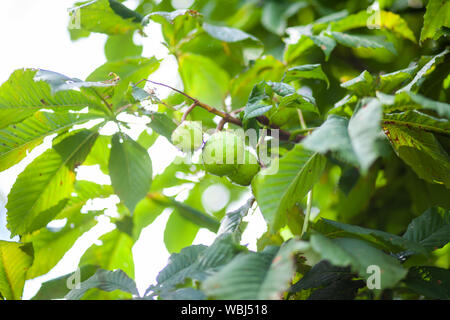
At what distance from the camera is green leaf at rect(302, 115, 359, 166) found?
46 centimetres

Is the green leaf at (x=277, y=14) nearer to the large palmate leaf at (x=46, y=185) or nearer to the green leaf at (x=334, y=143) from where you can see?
the large palmate leaf at (x=46, y=185)

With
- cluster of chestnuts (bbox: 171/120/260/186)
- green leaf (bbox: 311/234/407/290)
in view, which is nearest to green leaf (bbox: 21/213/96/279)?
cluster of chestnuts (bbox: 171/120/260/186)

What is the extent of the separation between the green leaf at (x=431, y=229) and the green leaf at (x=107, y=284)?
526mm

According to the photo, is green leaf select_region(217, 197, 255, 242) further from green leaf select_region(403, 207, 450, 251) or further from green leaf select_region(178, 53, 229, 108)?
green leaf select_region(178, 53, 229, 108)

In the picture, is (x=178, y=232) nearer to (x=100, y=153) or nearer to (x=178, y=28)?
(x=100, y=153)

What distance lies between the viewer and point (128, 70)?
1.03 metres

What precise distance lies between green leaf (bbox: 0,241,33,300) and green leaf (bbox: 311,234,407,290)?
2.19 feet

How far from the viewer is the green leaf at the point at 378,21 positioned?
1103mm

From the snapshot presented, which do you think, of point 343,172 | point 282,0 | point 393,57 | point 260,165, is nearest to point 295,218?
point 260,165

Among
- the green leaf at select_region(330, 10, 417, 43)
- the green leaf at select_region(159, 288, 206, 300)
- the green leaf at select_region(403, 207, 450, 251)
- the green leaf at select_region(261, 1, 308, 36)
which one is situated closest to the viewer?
the green leaf at select_region(159, 288, 206, 300)

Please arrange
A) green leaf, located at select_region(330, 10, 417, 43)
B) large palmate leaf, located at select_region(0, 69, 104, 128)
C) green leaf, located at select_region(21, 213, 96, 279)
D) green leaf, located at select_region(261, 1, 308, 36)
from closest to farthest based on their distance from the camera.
A: 1. large palmate leaf, located at select_region(0, 69, 104, 128)
2. green leaf, located at select_region(21, 213, 96, 279)
3. green leaf, located at select_region(330, 10, 417, 43)
4. green leaf, located at select_region(261, 1, 308, 36)

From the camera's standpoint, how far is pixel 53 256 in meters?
1.02

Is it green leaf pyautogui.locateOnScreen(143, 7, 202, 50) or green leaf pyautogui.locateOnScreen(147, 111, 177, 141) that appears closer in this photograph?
green leaf pyautogui.locateOnScreen(147, 111, 177, 141)

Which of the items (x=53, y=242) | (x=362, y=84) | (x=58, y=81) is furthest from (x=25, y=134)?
(x=362, y=84)
